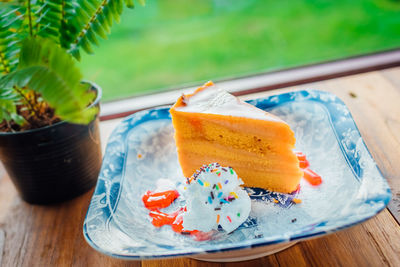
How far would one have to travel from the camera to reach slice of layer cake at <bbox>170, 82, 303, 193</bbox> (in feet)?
3.70

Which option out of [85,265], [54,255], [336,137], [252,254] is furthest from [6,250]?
[336,137]

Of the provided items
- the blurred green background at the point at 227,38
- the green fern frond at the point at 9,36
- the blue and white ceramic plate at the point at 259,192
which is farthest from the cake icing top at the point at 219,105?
the blurred green background at the point at 227,38

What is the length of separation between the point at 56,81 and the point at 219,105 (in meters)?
0.57

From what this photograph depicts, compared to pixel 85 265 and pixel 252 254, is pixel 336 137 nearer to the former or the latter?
pixel 252 254

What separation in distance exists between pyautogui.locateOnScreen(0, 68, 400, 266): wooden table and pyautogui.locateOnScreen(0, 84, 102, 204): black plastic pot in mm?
52

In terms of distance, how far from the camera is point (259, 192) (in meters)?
1.18

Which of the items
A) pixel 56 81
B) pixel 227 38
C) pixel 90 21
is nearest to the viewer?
pixel 56 81

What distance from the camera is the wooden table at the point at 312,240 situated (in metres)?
0.92

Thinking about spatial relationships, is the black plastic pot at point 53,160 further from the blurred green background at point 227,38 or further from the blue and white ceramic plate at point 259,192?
the blurred green background at point 227,38

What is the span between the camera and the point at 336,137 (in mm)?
1172

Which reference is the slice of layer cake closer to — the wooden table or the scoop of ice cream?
the scoop of ice cream

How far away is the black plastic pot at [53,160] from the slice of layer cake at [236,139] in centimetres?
31

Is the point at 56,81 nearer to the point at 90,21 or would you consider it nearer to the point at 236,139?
the point at 90,21

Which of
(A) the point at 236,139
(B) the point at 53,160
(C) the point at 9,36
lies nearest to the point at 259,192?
(A) the point at 236,139
